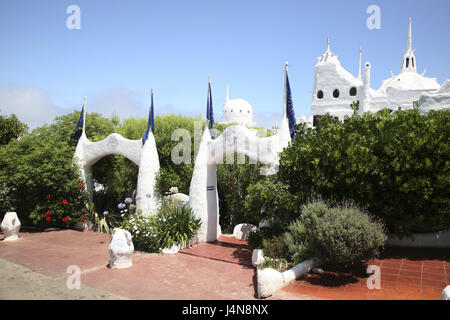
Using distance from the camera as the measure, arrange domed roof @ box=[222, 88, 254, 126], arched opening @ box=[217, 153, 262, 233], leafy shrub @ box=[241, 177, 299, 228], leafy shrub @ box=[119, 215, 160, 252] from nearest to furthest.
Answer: leafy shrub @ box=[241, 177, 299, 228]
leafy shrub @ box=[119, 215, 160, 252]
arched opening @ box=[217, 153, 262, 233]
domed roof @ box=[222, 88, 254, 126]

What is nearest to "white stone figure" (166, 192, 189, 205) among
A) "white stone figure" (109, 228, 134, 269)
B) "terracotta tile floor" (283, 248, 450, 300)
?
"white stone figure" (109, 228, 134, 269)

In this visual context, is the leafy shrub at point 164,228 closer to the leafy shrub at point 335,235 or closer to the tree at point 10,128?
the leafy shrub at point 335,235

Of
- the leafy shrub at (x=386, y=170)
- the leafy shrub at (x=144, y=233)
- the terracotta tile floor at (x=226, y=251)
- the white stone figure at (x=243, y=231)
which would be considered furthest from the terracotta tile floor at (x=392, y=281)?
the leafy shrub at (x=144, y=233)

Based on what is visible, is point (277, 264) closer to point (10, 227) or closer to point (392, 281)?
point (392, 281)

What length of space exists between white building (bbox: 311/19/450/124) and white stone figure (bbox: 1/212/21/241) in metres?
17.6

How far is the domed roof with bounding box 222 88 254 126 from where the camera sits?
30797 mm

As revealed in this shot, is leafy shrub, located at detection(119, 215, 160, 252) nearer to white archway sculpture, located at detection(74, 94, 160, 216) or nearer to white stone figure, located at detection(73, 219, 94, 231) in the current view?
white archway sculpture, located at detection(74, 94, 160, 216)

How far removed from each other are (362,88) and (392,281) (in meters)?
16.1

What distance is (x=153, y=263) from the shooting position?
8.43 m

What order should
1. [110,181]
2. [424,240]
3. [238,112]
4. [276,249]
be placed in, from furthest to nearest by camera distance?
[238,112], [110,181], [424,240], [276,249]

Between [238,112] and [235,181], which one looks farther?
[238,112]

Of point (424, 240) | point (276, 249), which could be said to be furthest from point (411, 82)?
point (276, 249)

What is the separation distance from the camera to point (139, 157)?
38.9 feet
